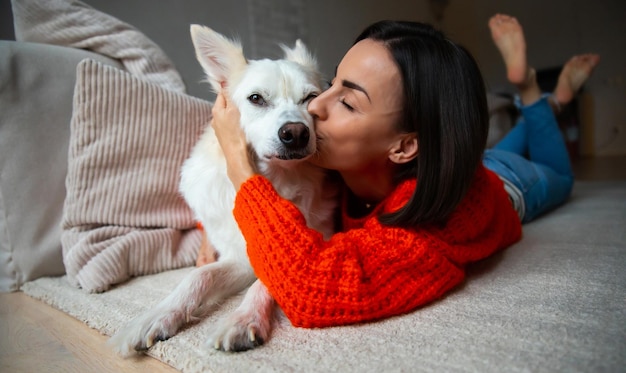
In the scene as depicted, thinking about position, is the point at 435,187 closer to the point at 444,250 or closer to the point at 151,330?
the point at 444,250

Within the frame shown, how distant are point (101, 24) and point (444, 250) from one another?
1.75m

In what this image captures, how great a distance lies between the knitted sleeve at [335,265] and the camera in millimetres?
902

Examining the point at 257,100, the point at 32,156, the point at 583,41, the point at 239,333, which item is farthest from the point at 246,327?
the point at 583,41

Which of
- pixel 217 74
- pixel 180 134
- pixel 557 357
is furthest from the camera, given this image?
pixel 180 134

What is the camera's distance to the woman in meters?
0.92

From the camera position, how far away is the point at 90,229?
4.86ft

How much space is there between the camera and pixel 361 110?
1.08 metres

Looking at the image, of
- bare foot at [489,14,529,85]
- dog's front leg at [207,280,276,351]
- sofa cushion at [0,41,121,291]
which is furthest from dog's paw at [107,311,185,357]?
bare foot at [489,14,529,85]

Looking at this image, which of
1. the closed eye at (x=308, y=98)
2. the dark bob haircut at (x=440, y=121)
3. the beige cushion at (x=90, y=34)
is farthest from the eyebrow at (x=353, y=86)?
the beige cushion at (x=90, y=34)

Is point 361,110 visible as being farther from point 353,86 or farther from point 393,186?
point 393,186

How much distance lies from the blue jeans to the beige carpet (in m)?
0.64

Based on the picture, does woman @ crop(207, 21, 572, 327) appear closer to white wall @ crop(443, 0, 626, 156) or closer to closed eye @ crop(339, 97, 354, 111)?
closed eye @ crop(339, 97, 354, 111)

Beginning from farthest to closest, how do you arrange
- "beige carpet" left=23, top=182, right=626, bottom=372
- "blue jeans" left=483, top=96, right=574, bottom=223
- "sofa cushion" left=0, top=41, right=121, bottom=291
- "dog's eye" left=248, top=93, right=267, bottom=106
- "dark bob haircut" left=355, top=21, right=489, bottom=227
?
"blue jeans" left=483, top=96, right=574, bottom=223, "sofa cushion" left=0, top=41, right=121, bottom=291, "dog's eye" left=248, top=93, right=267, bottom=106, "dark bob haircut" left=355, top=21, right=489, bottom=227, "beige carpet" left=23, top=182, right=626, bottom=372

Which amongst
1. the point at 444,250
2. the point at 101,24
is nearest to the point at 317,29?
the point at 101,24
